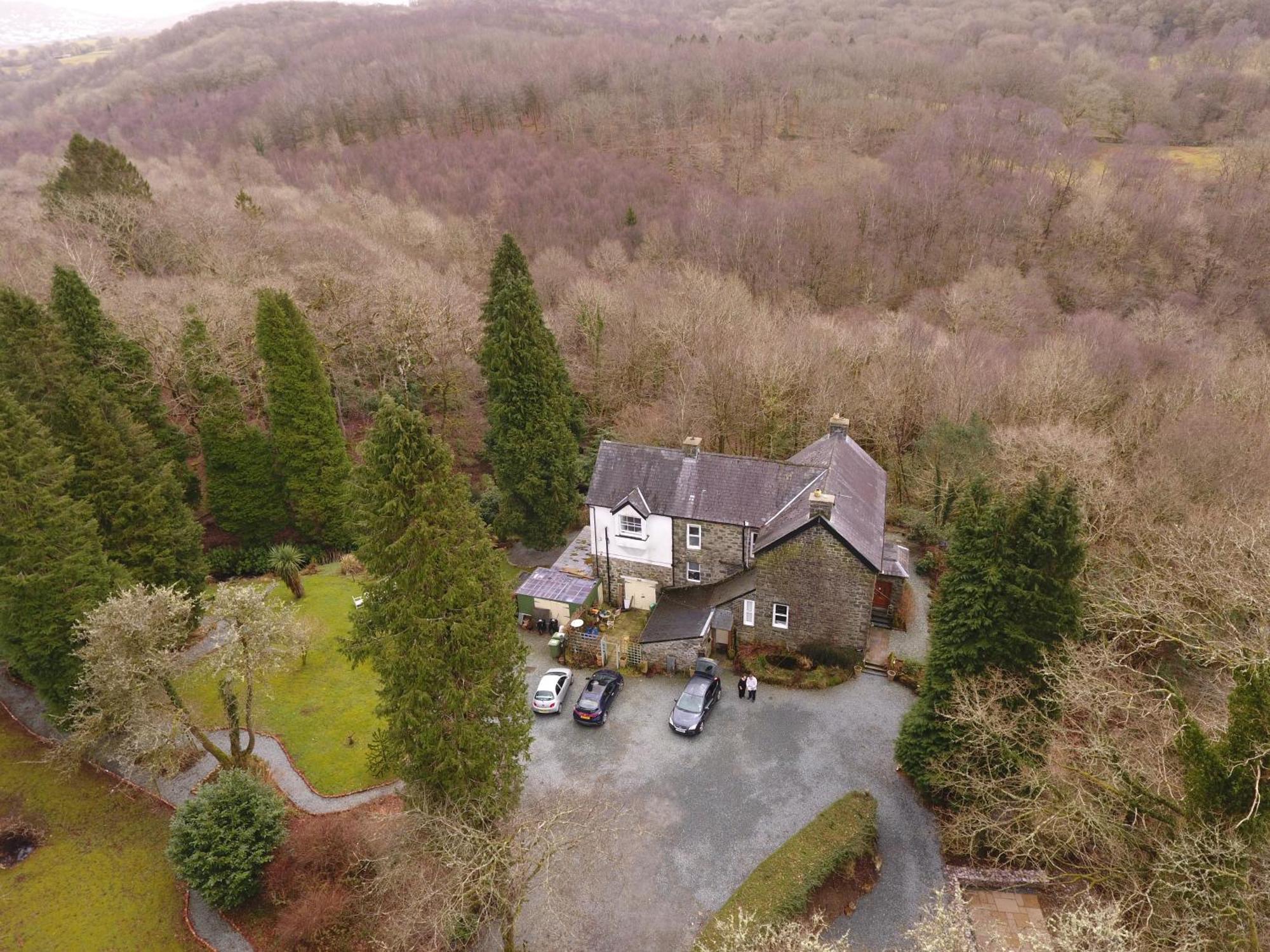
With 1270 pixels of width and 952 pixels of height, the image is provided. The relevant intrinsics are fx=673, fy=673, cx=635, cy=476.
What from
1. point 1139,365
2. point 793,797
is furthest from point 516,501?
point 1139,365

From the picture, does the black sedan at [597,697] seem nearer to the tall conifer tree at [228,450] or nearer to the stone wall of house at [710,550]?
the stone wall of house at [710,550]

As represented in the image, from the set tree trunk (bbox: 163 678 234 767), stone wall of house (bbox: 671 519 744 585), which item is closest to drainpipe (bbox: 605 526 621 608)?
stone wall of house (bbox: 671 519 744 585)

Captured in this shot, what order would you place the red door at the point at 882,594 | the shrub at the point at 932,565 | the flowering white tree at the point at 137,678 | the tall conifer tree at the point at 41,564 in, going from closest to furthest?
the flowering white tree at the point at 137,678
the tall conifer tree at the point at 41,564
the red door at the point at 882,594
the shrub at the point at 932,565

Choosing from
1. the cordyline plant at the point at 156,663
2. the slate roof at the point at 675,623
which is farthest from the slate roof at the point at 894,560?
the cordyline plant at the point at 156,663

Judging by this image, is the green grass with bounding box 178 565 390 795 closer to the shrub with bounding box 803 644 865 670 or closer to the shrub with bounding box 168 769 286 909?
the shrub with bounding box 168 769 286 909

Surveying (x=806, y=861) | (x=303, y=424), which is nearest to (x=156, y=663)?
(x=303, y=424)

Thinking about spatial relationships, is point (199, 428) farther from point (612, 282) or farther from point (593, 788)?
point (612, 282)

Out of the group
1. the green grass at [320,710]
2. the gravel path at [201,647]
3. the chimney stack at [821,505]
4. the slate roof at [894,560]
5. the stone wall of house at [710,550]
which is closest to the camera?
the green grass at [320,710]
